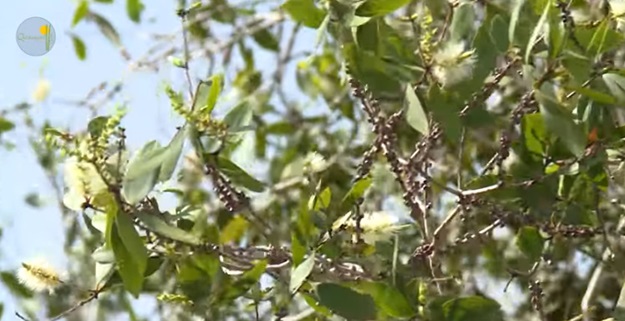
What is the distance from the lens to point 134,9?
1.63 meters

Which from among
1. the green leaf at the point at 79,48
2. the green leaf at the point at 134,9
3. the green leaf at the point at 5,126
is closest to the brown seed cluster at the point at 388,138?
the green leaf at the point at 5,126

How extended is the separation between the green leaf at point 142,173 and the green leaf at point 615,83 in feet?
1.12

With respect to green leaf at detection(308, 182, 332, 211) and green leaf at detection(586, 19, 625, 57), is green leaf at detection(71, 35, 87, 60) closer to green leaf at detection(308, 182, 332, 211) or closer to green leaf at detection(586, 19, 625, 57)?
green leaf at detection(308, 182, 332, 211)

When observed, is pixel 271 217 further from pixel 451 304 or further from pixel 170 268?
pixel 451 304

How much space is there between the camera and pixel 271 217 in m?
1.23

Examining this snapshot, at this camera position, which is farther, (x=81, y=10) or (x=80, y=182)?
(x=81, y=10)

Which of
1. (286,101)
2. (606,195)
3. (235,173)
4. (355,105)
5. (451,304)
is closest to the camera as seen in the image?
(451,304)

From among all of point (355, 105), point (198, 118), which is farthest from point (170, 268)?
point (355, 105)

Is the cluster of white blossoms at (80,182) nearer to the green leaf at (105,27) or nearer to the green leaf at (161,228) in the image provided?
the green leaf at (161,228)

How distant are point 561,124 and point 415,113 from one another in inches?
4.0

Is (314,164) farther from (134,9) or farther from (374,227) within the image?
(134,9)

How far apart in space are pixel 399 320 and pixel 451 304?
4cm

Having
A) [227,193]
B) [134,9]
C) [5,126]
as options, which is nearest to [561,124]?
[227,193]

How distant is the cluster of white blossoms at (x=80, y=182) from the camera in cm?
81
